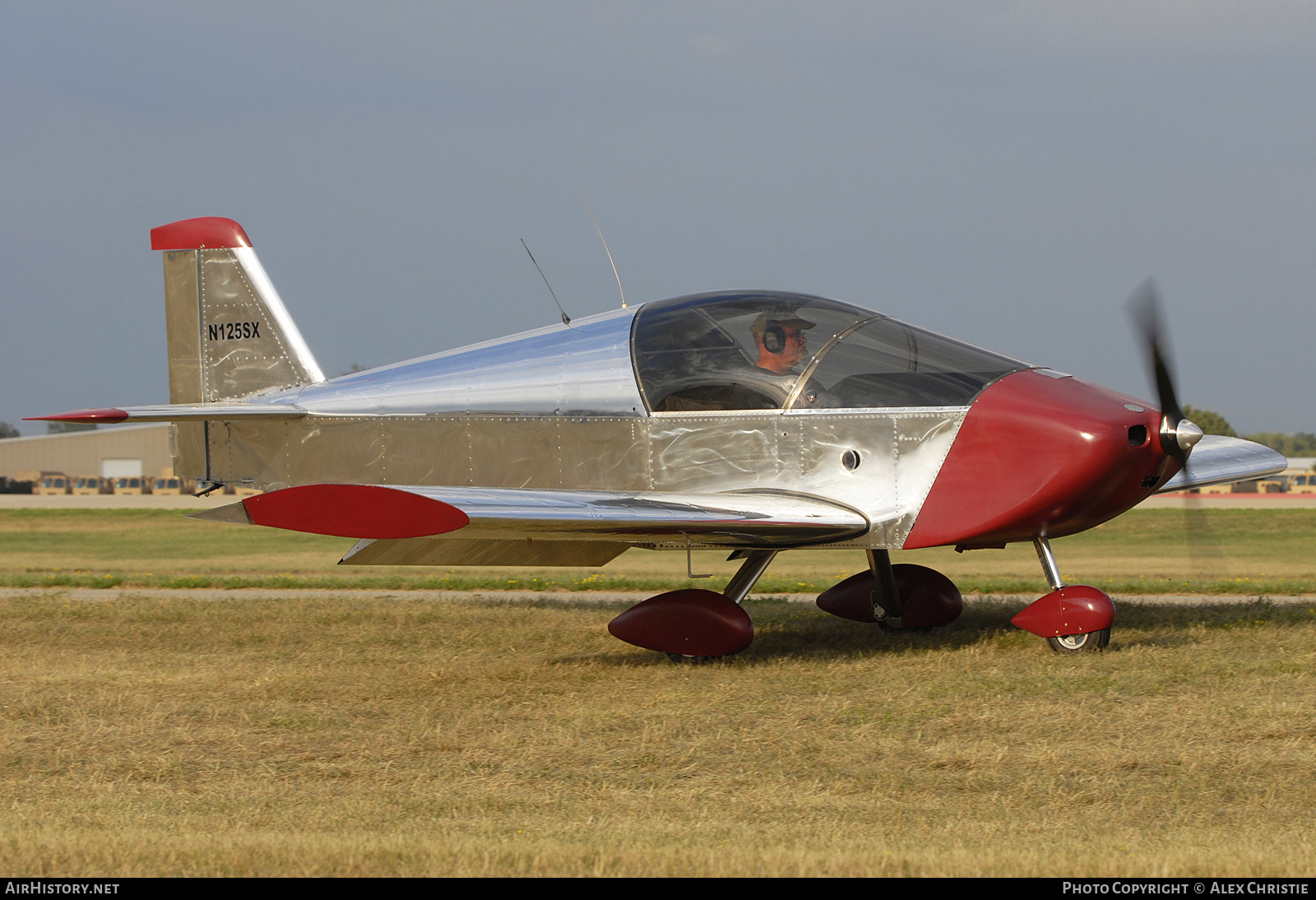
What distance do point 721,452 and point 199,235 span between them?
20.1ft

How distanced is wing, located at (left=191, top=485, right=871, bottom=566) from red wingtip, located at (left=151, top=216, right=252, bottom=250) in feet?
13.6

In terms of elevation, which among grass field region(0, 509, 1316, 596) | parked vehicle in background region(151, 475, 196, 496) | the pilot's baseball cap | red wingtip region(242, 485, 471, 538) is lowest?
parked vehicle in background region(151, 475, 196, 496)

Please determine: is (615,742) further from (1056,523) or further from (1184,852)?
(1056,523)

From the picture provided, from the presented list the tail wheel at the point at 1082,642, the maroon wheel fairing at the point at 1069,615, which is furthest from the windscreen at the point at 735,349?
the tail wheel at the point at 1082,642

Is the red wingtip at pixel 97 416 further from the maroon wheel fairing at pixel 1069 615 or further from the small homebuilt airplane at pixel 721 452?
the maroon wheel fairing at pixel 1069 615

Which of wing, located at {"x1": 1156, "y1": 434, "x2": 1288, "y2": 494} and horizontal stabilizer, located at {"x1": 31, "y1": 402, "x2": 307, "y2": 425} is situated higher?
horizontal stabilizer, located at {"x1": 31, "y1": 402, "x2": 307, "y2": 425}

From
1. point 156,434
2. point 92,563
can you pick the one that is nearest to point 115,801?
point 92,563

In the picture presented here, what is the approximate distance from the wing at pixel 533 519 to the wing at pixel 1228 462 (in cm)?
342

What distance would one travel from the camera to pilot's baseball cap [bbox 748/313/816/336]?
891 centimetres

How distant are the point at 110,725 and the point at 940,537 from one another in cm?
535

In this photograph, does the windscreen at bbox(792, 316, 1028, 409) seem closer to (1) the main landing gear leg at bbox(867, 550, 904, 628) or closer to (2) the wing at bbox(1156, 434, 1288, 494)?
(1) the main landing gear leg at bbox(867, 550, 904, 628)

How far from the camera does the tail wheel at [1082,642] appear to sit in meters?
8.33

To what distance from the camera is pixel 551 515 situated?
7594mm

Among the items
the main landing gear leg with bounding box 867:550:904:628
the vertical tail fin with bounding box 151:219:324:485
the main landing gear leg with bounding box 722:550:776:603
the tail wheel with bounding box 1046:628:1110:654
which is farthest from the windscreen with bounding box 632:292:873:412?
the vertical tail fin with bounding box 151:219:324:485
